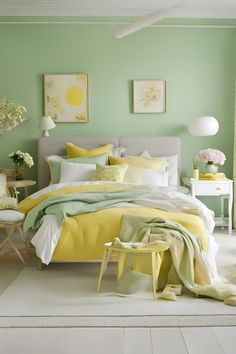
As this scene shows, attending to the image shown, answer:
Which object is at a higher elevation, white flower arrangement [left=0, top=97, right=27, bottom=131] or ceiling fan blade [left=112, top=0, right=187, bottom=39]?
ceiling fan blade [left=112, top=0, right=187, bottom=39]

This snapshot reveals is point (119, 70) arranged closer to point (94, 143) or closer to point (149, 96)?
point (149, 96)

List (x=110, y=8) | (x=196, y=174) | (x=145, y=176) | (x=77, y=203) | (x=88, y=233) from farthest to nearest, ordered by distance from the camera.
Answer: (x=110, y=8) < (x=196, y=174) < (x=145, y=176) < (x=77, y=203) < (x=88, y=233)

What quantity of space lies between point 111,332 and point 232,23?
5.70m

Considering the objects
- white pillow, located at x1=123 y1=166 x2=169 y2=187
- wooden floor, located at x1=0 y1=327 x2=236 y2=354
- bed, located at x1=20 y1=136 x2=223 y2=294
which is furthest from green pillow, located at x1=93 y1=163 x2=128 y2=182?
A: wooden floor, located at x1=0 y1=327 x2=236 y2=354

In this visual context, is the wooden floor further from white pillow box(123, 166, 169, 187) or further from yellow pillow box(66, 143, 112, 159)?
yellow pillow box(66, 143, 112, 159)

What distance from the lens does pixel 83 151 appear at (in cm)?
789

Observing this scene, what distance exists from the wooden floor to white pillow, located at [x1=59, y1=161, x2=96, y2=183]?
3551 millimetres

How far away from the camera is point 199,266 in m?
5.09

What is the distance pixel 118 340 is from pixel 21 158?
449cm

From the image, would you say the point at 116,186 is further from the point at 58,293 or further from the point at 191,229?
the point at 58,293

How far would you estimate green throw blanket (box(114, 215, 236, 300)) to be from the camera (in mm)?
4805

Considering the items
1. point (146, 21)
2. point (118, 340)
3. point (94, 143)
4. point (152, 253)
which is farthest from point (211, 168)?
point (118, 340)

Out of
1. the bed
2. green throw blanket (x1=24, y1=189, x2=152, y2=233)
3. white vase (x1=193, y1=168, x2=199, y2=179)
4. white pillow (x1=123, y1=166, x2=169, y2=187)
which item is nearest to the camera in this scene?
the bed

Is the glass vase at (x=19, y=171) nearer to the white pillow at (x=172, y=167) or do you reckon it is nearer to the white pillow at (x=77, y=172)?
the white pillow at (x=77, y=172)
